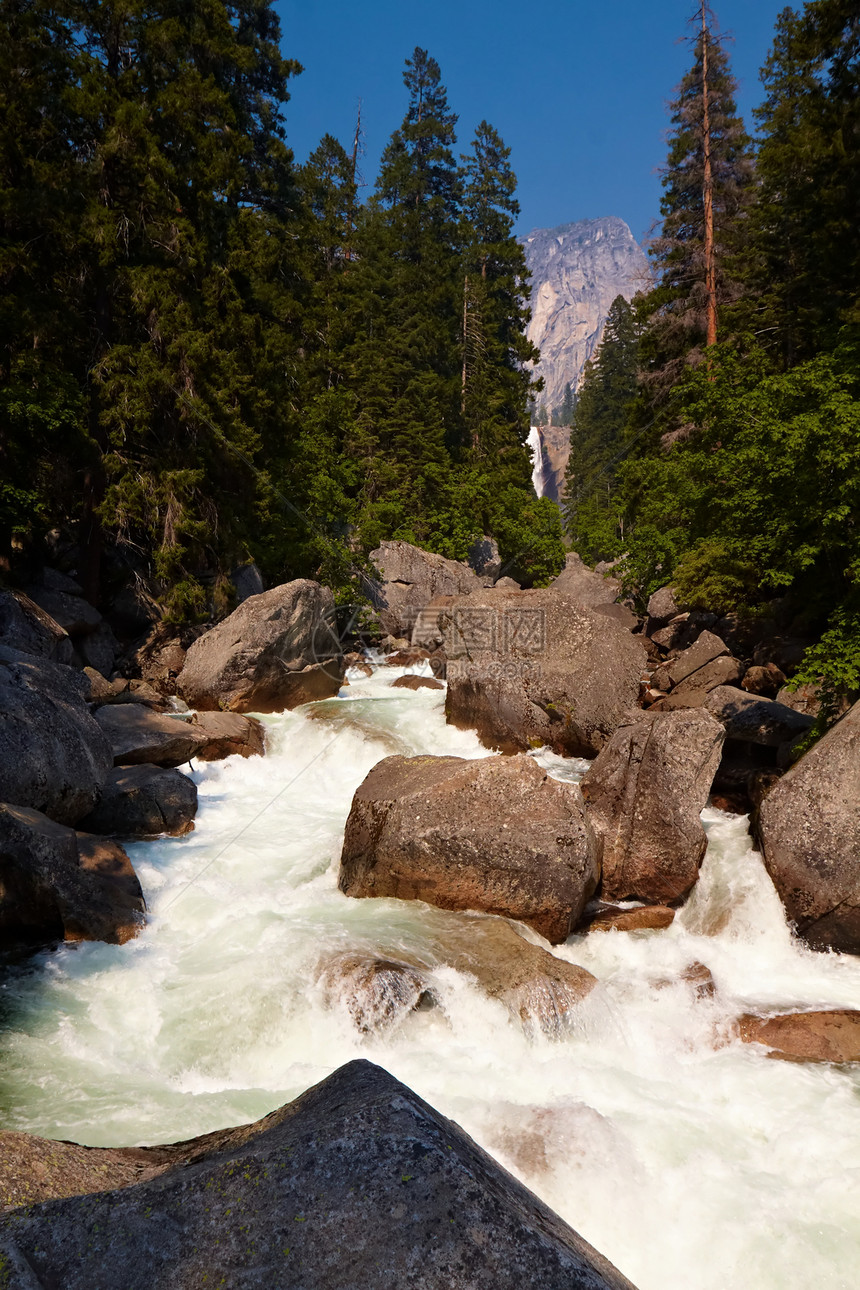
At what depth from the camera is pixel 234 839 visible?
11.2 metres

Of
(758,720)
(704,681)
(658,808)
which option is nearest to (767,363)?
(704,681)

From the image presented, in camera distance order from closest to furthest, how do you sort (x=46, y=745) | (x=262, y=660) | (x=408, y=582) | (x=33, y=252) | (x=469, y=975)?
1. (x=469, y=975)
2. (x=46, y=745)
3. (x=262, y=660)
4. (x=33, y=252)
5. (x=408, y=582)

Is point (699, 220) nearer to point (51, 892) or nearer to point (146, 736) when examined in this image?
point (146, 736)

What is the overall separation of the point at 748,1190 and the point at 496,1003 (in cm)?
253

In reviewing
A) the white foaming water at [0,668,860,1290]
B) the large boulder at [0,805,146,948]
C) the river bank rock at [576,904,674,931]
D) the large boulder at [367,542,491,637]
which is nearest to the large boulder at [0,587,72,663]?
the white foaming water at [0,668,860,1290]

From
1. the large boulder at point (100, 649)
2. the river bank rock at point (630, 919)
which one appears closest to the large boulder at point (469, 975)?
the river bank rock at point (630, 919)

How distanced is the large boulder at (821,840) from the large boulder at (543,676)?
16.4 ft

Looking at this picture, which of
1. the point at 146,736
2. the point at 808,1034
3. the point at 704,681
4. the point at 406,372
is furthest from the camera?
the point at 406,372

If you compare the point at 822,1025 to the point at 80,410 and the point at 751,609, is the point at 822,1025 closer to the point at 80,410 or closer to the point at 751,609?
the point at 751,609

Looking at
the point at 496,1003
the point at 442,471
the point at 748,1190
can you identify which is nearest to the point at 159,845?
the point at 496,1003

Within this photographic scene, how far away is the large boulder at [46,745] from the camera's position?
8.73 metres

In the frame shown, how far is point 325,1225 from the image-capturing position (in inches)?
77.0

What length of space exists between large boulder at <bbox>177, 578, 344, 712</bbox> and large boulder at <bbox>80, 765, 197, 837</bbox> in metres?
5.47

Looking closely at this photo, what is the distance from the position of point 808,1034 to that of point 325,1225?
712cm
